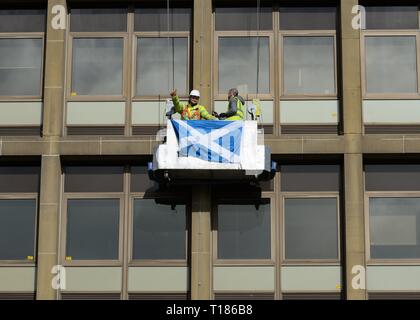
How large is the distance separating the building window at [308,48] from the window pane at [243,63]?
464mm

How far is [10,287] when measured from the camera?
21.1m

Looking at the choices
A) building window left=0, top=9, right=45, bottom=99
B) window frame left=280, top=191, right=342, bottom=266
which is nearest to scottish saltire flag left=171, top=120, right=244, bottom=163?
window frame left=280, top=191, right=342, bottom=266

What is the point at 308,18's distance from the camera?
2230 cm

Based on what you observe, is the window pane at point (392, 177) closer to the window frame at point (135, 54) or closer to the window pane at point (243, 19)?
the window pane at point (243, 19)

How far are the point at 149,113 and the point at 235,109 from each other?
2331 mm

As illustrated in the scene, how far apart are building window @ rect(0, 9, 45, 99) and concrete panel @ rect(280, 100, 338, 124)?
5.98m

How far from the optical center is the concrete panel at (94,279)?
21000 millimetres

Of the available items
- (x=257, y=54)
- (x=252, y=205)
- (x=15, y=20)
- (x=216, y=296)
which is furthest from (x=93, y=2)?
(x=216, y=296)

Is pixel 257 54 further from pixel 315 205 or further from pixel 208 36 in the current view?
pixel 315 205

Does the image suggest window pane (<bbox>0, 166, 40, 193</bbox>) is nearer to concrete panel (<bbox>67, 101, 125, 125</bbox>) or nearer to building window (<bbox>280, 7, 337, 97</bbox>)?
concrete panel (<bbox>67, 101, 125, 125</bbox>)

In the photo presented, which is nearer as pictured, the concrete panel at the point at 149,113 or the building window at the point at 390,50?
the concrete panel at the point at 149,113

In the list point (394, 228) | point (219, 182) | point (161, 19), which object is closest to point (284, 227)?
point (219, 182)

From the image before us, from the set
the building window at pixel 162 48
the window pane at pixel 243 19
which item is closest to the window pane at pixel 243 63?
the window pane at pixel 243 19

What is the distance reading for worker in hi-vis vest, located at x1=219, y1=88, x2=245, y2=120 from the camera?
20.6 m
